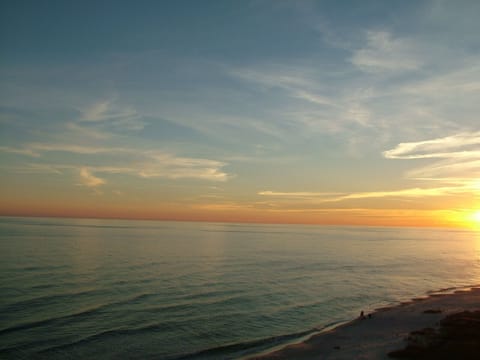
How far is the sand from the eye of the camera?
26688 mm

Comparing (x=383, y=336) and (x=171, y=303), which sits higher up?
(x=171, y=303)

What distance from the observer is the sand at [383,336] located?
26.7 m

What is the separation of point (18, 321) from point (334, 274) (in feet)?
171

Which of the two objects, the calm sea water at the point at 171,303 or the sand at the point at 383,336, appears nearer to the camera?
the sand at the point at 383,336

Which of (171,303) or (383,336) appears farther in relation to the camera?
(171,303)

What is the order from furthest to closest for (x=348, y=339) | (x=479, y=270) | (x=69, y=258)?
(x=479, y=270) → (x=69, y=258) → (x=348, y=339)

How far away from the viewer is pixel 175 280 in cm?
5494

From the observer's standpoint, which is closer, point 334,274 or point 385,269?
point 334,274

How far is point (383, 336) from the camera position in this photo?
31.4 m

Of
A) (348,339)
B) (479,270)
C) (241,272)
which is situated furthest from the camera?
(479,270)

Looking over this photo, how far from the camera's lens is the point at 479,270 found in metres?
88.3

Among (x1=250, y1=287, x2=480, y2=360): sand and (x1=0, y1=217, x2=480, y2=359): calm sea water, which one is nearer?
(x1=250, y1=287, x2=480, y2=360): sand

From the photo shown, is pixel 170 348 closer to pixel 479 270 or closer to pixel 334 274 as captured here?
pixel 334 274

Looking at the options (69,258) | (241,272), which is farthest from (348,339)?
(69,258)
